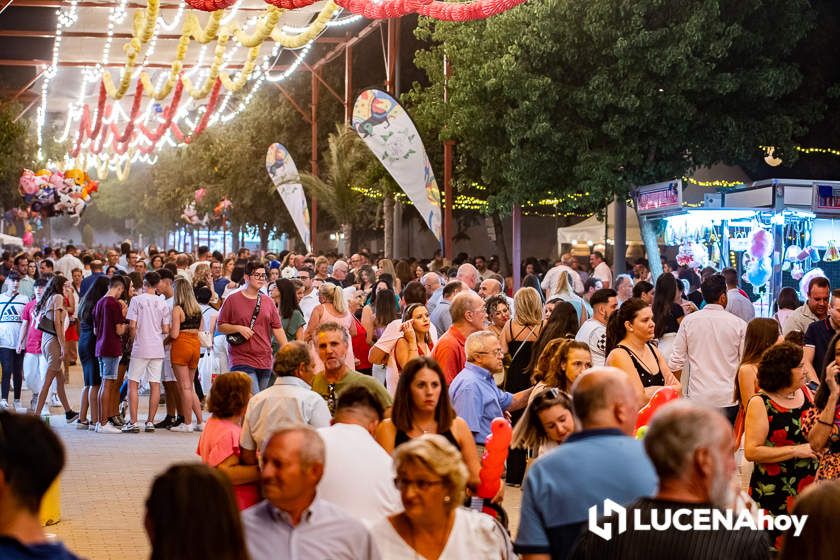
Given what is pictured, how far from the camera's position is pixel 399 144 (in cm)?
2412

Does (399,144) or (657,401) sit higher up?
(399,144)

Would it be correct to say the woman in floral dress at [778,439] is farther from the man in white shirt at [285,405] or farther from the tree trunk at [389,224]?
the tree trunk at [389,224]

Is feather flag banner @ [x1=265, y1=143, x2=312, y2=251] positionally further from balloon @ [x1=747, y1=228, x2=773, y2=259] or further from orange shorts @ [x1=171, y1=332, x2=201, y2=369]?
orange shorts @ [x1=171, y1=332, x2=201, y2=369]

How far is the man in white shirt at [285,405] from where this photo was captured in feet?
23.9

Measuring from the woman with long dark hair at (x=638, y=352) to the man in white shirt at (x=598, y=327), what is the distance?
1.64 m

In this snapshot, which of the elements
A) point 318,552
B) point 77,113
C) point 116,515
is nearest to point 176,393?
point 116,515

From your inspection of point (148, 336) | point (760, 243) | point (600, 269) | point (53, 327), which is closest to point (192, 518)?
point (148, 336)

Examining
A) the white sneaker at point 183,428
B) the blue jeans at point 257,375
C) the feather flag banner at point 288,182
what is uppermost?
the feather flag banner at point 288,182

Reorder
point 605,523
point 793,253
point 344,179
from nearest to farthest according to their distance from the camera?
point 605,523 < point 793,253 < point 344,179

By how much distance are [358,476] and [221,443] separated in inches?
70.6

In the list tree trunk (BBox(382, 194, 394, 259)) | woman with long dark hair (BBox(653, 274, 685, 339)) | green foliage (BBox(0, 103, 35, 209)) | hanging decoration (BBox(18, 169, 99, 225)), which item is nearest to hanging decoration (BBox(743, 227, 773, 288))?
woman with long dark hair (BBox(653, 274, 685, 339))

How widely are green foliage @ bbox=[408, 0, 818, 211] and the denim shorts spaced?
12.8m

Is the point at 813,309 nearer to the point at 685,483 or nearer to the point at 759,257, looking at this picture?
the point at 759,257

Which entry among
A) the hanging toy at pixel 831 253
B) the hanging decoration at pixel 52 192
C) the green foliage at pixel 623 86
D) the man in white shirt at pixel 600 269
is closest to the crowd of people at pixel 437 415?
the hanging toy at pixel 831 253
